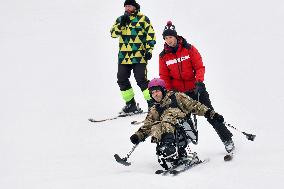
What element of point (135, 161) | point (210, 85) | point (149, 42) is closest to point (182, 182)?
point (135, 161)

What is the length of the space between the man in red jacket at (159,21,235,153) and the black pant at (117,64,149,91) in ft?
7.14

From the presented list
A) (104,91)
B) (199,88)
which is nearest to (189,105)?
(199,88)

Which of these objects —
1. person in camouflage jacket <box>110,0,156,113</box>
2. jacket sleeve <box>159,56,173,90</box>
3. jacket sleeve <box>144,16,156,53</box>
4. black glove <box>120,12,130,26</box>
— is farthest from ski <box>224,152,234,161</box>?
black glove <box>120,12,130,26</box>

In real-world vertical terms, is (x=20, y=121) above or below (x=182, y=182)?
below

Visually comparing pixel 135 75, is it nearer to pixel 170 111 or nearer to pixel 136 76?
pixel 136 76

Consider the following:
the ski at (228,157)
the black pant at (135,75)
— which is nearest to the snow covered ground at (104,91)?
the ski at (228,157)

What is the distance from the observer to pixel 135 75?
10.6m

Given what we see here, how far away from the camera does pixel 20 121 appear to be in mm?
10898

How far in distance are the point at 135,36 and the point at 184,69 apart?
8.44 feet

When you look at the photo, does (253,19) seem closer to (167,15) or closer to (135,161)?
(167,15)

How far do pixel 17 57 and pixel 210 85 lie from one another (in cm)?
768

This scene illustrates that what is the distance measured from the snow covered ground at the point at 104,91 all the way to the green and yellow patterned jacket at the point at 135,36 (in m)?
1.14

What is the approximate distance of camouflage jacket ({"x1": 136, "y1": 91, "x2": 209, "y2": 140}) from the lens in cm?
711

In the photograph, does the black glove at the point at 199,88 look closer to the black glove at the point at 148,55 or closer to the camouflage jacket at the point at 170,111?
the camouflage jacket at the point at 170,111
